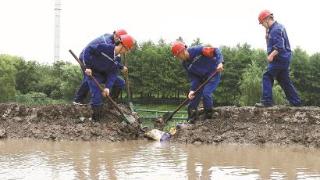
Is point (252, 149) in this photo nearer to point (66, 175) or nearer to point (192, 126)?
point (192, 126)

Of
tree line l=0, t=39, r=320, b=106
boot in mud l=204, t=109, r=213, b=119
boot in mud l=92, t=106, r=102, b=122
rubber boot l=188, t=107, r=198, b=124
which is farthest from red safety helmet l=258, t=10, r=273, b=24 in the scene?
tree line l=0, t=39, r=320, b=106

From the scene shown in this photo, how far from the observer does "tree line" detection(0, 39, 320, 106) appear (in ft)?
177

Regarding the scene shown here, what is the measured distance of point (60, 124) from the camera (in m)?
9.32

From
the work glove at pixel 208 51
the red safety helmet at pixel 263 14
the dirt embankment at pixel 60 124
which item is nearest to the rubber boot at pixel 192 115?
the dirt embankment at pixel 60 124

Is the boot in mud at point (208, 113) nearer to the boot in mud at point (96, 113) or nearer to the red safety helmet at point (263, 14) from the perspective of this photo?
the red safety helmet at point (263, 14)

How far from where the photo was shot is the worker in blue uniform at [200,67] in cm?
876

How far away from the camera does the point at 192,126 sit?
8.88 meters

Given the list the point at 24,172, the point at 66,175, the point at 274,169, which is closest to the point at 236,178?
the point at 274,169

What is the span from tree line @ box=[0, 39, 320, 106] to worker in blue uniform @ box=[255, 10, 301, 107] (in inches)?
1655

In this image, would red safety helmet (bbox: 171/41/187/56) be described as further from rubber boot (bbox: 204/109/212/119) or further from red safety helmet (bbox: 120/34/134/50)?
rubber boot (bbox: 204/109/212/119)

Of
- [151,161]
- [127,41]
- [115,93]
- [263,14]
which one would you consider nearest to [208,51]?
[263,14]

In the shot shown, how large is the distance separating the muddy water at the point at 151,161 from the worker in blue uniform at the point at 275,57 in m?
1.45

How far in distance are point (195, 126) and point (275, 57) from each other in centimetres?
170

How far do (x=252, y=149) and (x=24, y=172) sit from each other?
334 cm
